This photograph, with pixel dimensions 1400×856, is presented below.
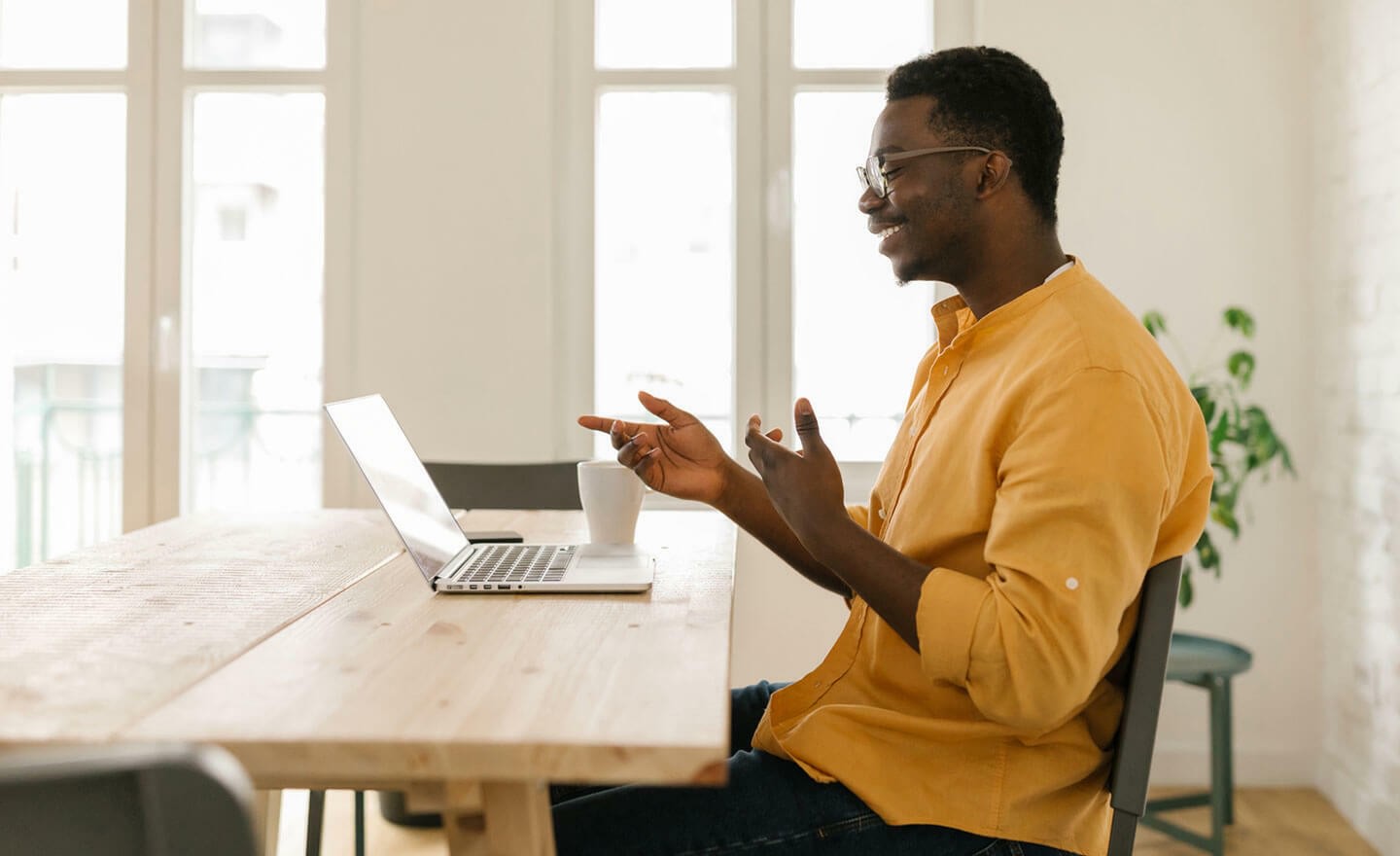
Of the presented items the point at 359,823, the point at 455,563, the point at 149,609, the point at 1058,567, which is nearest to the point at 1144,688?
the point at 1058,567

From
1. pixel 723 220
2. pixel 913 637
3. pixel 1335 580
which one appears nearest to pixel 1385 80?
pixel 1335 580

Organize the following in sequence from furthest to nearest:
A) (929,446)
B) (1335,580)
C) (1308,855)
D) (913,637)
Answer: (1335,580), (1308,855), (929,446), (913,637)

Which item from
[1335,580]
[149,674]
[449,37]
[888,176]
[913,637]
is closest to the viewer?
[149,674]

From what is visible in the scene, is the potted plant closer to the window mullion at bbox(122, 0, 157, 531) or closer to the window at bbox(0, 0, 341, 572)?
the window at bbox(0, 0, 341, 572)

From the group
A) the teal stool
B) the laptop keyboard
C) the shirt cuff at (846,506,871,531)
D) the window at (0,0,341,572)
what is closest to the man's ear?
the shirt cuff at (846,506,871,531)

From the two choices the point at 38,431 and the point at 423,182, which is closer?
the point at 423,182

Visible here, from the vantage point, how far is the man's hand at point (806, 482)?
1.19m

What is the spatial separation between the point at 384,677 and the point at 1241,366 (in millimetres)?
2664

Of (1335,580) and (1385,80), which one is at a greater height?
(1385,80)

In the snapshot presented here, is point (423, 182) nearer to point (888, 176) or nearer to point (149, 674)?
point (888, 176)

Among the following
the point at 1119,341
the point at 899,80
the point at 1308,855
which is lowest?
the point at 1308,855

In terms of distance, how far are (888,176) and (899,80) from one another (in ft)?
0.41

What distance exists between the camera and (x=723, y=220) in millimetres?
3451

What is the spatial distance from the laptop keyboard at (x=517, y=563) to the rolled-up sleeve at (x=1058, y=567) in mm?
526
